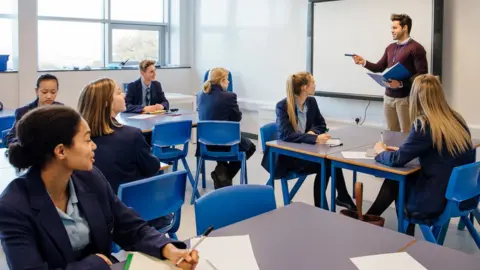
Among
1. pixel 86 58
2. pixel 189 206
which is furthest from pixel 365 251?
pixel 86 58

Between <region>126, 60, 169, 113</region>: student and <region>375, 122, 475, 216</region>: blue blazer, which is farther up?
<region>126, 60, 169, 113</region>: student

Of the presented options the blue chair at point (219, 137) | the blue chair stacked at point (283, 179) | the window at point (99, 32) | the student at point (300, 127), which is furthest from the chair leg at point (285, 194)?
the window at point (99, 32)

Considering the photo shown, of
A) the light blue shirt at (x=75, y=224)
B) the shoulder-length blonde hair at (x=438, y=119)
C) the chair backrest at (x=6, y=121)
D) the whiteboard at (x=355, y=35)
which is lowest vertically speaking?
the light blue shirt at (x=75, y=224)

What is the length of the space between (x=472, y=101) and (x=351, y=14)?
5.88 feet

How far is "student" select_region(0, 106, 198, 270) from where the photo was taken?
142 centimetres

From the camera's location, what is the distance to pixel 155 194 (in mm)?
2426

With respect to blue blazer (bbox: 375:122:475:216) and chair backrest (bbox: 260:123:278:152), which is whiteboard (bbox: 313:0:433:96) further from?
blue blazer (bbox: 375:122:475:216)

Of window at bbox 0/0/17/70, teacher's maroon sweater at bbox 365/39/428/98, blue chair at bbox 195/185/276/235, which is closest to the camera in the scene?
blue chair at bbox 195/185/276/235

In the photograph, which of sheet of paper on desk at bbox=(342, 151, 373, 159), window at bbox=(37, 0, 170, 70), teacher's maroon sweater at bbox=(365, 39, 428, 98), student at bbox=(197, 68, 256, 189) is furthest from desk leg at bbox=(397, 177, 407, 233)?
window at bbox=(37, 0, 170, 70)

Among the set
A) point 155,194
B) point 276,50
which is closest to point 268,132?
point 155,194

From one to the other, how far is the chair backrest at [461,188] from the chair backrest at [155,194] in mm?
→ 1513

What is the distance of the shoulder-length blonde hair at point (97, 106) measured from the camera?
2703 millimetres

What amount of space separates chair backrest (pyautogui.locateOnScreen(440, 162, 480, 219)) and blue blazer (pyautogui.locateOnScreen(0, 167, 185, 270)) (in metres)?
1.80

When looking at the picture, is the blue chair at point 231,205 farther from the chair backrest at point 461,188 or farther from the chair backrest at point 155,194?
the chair backrest at point 461,188
